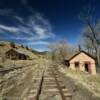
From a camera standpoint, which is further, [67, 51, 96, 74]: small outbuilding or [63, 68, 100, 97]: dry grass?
[67, 51, 96, 74]: small outbuilding

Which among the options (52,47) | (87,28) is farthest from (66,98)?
(52,47)

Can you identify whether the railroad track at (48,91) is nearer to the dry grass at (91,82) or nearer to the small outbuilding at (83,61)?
the dry grass at (91,82)

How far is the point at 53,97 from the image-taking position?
7984 millimetres

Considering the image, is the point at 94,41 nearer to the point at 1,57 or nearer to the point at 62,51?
the point at 1,57

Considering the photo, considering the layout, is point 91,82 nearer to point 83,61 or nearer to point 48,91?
point 48,91

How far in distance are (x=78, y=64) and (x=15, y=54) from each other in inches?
1624

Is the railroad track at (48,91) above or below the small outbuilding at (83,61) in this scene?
below

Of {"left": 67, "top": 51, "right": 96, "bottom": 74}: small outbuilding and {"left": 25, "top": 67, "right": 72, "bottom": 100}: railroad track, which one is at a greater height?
{"left": 67, "top": 51, "right": 96, "bottom": 74}: small outbuilding

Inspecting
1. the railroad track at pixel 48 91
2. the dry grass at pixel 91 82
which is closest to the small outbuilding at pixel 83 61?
the dry grass at pixel 91 82

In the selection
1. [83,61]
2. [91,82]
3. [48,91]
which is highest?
[83,61]

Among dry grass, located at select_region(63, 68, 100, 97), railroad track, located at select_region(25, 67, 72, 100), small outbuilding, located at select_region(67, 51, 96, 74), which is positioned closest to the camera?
railroad track, located at select_region(25, 67, 72, 100)

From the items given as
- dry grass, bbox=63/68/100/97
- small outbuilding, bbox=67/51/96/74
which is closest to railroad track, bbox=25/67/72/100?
dry grass, bbox=63/68/100/97

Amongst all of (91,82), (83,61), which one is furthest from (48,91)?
(83,61)

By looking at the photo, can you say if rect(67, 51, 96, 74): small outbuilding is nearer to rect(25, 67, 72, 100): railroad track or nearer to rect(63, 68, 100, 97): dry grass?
rect(63, 68, 100, 97): dry grass
